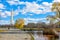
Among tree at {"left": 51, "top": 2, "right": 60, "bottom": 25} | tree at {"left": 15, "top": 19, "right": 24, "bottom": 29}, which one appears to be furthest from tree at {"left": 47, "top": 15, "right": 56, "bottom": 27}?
tree at {"left": 15, "top": 19, "right": 24, "bottom": 29}

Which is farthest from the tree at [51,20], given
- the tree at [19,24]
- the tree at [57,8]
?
the tree at [19,24]

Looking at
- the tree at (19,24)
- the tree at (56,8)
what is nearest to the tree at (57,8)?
the tree at (56,8)

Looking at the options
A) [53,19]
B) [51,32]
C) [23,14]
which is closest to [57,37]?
[51,32]

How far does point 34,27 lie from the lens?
1.90 metres

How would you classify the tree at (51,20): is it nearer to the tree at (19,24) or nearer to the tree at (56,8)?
the tree at (56,8)

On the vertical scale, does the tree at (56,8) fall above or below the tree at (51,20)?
above

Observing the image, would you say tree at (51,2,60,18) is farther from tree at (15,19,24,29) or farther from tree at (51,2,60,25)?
tree at (15,19,24,29)

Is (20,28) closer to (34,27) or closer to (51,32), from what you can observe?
(34,27)

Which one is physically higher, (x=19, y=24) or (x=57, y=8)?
(x=57, y=8)

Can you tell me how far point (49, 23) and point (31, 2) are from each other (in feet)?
1.24

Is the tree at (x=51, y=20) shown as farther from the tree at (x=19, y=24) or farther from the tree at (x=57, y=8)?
the tree at (x=19, y=24)

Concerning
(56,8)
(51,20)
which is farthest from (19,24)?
(56,8)

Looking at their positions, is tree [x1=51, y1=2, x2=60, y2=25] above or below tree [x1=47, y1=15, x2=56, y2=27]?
above

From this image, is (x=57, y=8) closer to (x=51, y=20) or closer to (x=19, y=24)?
(x=51, y=20)
